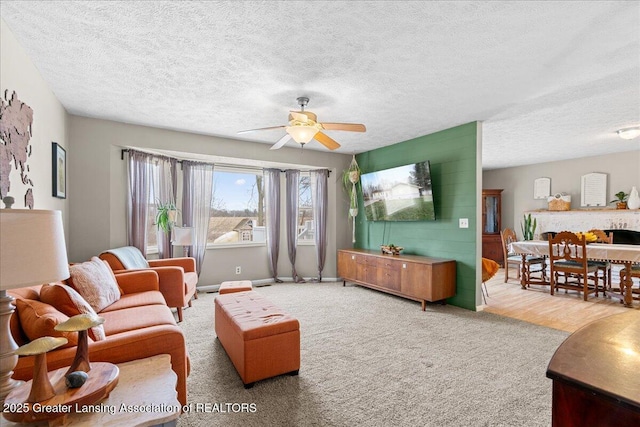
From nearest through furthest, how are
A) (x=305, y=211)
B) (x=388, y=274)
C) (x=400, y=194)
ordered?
(x=388, y=274), (x=400, y=194), (x=305, y=211)

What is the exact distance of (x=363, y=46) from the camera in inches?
89.4

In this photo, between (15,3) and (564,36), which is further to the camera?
(564,36)

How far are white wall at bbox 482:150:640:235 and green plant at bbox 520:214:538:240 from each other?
319mm

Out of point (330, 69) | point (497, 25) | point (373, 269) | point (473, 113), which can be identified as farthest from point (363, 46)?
point (373, 269)

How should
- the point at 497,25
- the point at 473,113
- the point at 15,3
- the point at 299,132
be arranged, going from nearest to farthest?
the point at 15,3 < the point at 497,25 < the point at 299,132 < the point at 473,113

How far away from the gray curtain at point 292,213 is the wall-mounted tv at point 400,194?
1.29 meters

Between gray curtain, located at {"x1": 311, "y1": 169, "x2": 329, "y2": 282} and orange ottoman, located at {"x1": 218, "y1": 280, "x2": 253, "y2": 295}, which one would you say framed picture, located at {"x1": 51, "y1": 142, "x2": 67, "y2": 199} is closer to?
orange ottoman, located at {"x1": 218, "y1": 280, "x2": 253, "y2": 295}

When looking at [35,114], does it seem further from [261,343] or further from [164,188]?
[261,343]

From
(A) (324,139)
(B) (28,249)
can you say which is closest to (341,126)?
(A) (324,139)

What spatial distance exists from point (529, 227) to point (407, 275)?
4.47 m

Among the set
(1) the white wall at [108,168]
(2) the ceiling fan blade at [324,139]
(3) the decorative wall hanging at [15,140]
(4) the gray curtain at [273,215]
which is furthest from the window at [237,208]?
(3) the decorative wall hanging at [15,140]

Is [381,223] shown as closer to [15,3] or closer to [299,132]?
[299,132]

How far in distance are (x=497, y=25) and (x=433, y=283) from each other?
9.46 feet

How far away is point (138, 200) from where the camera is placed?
4273 mm
